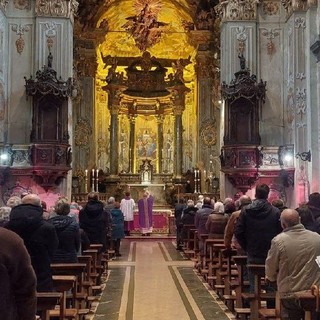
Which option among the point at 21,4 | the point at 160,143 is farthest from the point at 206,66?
the point at 21,4

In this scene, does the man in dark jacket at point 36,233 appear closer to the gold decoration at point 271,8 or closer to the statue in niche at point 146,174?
the gold decoration at point 271,8

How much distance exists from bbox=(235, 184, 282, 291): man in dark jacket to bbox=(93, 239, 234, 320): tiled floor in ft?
5.09

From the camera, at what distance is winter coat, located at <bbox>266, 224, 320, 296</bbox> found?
18.9 ft

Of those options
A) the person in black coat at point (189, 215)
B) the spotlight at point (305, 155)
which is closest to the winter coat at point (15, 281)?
the person in black coat at point (189, 215)

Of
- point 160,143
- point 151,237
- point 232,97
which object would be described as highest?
point 232,97

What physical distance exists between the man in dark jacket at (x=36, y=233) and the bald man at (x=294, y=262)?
2.24 meters

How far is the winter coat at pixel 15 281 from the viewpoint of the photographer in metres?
3.65

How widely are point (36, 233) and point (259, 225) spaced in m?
3.08

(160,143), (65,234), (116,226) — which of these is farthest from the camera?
(160,143)

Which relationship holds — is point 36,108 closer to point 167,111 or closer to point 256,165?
point 256,165

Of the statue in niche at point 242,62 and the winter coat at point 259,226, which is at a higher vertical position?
the statue in niche at point 242,62

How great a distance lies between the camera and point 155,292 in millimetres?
11453

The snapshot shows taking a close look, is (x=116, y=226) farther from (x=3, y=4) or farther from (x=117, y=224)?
(x=3, y=4)

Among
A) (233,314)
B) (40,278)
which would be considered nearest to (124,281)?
(233,314)
